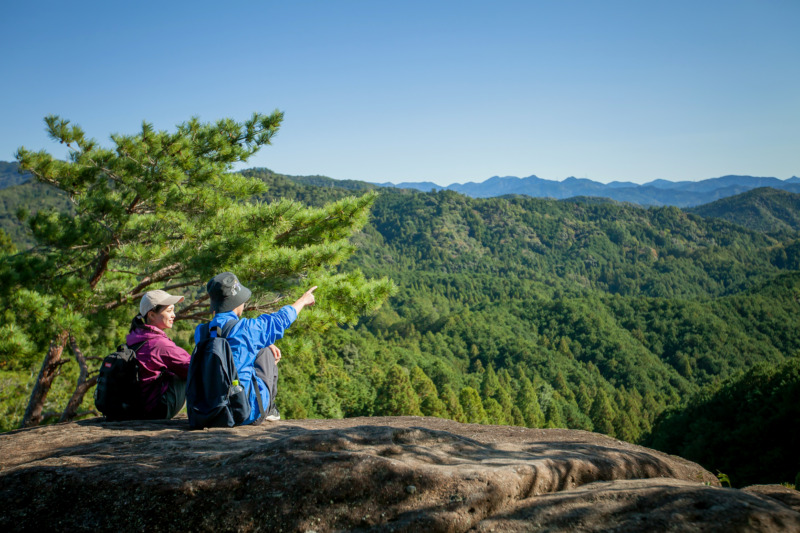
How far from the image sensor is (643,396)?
80.8 metres

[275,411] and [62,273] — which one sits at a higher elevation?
[62,273]

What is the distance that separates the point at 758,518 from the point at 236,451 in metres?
2.82

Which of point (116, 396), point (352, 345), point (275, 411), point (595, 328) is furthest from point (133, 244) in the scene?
point (595, 328)

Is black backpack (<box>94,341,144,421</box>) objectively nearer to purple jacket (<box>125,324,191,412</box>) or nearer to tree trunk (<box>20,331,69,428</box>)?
purple jacket (<box>125,324,191,412</box>)

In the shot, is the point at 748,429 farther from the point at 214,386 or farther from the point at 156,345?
the point at 156,345

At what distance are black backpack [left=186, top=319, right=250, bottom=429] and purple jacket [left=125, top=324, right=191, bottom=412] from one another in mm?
435

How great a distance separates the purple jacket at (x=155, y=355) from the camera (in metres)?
3.78

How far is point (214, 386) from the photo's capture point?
3371mm

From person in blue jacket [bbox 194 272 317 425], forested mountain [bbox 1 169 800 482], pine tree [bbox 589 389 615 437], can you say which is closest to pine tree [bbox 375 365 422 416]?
forested mountain [bbox 1 169 800 482]

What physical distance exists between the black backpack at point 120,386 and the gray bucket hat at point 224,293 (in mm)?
978

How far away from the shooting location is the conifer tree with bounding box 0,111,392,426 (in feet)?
22.7

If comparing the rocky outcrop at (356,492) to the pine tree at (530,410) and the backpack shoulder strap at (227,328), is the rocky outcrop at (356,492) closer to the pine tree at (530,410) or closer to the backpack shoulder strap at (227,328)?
the backpack shoulder strap at (227,328)

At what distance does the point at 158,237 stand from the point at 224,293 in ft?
16.6

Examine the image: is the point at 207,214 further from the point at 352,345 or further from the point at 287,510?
the point at 352,345
